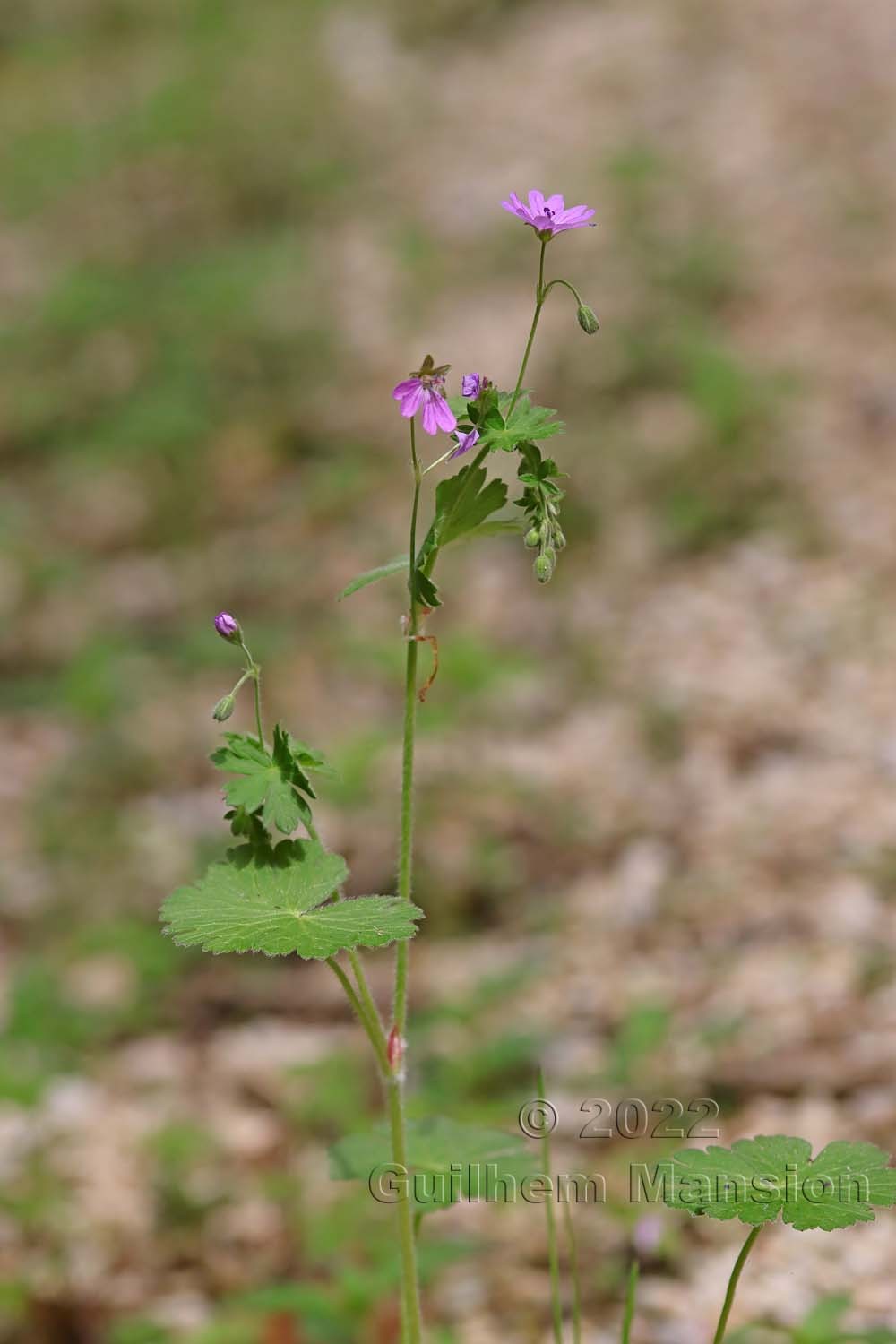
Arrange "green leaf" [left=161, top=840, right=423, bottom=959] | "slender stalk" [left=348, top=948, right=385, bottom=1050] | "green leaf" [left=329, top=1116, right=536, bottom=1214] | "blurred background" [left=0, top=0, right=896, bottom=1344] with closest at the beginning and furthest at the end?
"green leaf" [left=161, top=840, right=423, bottom=959] → "slender stalk" [left=348, top=948, right=385, bottom=1050] → "green leaf" [left=329, top=1116, right=536, bottom=1214] → "blurred background" [left=0, top=0, right=896, bottom=1344]

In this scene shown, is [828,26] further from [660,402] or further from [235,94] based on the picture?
[660,402]

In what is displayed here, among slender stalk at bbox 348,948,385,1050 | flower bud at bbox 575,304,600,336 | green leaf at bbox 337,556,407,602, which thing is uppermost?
flower bud at bbox 575,304,600,336

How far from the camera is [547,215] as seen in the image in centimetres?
124

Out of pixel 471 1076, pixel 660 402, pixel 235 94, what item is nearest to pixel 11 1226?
pixel 471 1076

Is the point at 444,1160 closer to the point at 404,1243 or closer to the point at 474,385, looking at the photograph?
the point at 404,1243

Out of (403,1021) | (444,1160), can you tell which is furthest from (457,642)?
(403,1021)

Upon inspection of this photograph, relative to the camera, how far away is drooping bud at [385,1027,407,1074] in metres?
1.35

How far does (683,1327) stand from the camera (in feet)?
6.33

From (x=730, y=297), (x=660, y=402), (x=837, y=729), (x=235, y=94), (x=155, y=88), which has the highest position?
(x=155, y=88)

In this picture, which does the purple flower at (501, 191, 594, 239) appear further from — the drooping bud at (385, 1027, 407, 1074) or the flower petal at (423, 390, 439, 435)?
the drooping bud at (385, 1027, 407, 1074)

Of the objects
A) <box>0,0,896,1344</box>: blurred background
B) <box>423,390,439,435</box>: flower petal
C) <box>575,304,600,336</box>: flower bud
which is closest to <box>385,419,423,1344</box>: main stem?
<box>423,390,439,435</box>: flower petal

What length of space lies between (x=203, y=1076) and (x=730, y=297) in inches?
178

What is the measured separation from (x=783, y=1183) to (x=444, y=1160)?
39cm

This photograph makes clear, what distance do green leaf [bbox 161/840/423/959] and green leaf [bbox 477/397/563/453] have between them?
0.43m
